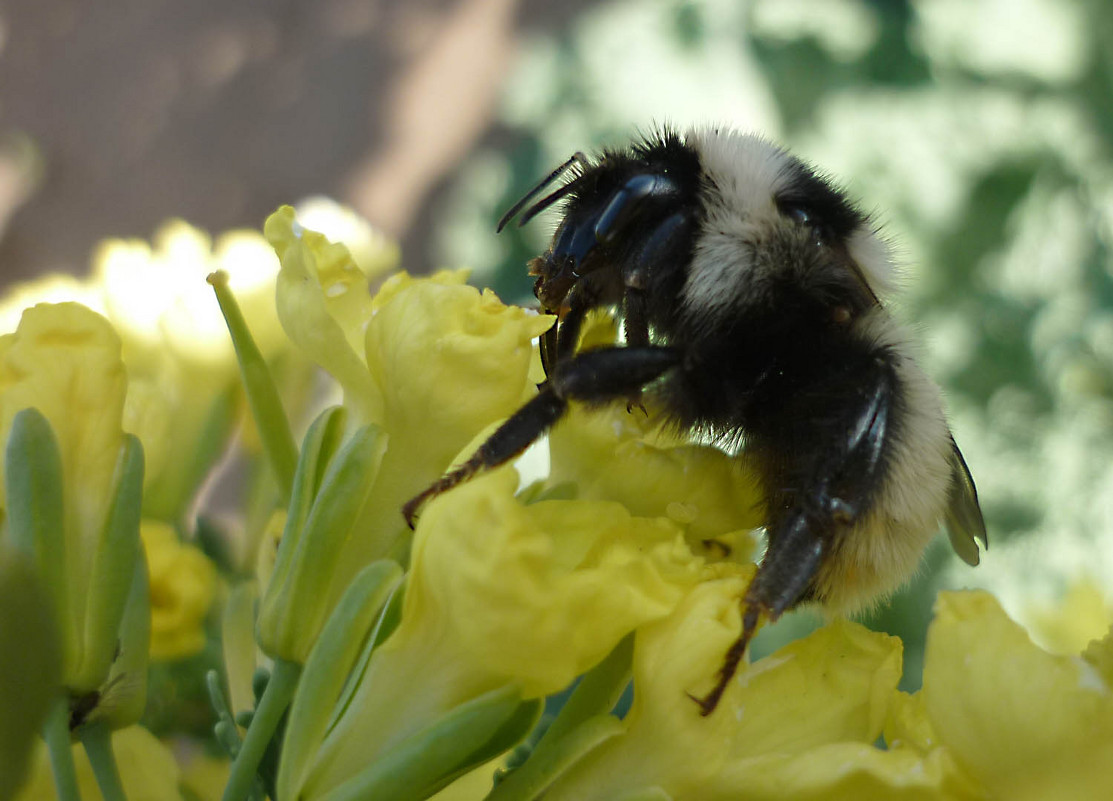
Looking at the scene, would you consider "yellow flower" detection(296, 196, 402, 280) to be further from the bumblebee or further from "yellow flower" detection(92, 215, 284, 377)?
the bumblebee

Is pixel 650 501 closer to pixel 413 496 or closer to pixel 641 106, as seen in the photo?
pixel 413 496

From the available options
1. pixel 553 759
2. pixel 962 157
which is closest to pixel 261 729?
pixel 553 759

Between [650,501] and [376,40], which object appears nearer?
[650,501]

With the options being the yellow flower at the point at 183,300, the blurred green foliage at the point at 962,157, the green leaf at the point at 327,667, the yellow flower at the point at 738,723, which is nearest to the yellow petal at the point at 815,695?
the yellow flower at the point at 738,723

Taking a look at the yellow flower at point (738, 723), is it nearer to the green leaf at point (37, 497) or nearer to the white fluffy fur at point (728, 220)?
the white fluffy fur at point (728, 220)

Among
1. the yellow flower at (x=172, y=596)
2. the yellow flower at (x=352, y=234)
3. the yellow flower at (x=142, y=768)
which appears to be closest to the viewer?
the yellow flower at (x=142, y=768)

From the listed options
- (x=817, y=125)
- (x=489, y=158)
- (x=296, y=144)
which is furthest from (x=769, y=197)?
(x=296, y=144)

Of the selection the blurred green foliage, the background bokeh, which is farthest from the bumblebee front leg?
the blurred green foliage
